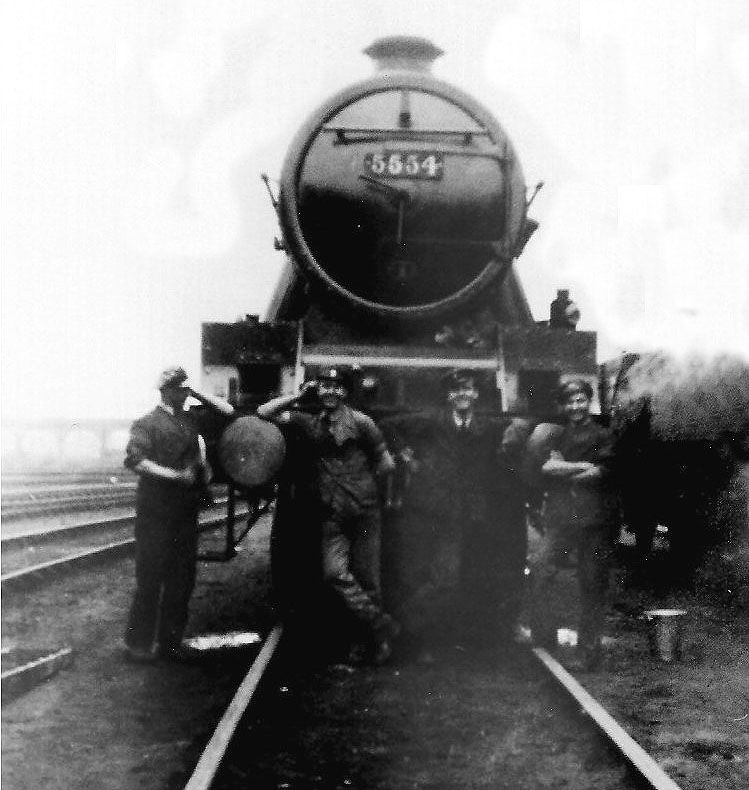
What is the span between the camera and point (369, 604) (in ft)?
18.9

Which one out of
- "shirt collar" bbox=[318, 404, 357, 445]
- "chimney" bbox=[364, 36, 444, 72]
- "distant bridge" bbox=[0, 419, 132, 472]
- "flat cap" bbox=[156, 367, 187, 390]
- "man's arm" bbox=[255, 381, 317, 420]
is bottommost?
"distant bridge" bbox=[0, 419, 132, 472]

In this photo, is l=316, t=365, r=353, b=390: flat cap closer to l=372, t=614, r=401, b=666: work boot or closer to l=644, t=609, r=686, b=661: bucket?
l=372, t=614, r=401, b=666: work boot

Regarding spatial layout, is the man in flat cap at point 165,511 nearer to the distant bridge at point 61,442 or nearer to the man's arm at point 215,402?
the man's arm at point 215,402

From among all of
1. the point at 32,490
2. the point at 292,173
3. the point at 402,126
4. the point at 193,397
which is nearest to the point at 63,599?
the point at 193,397

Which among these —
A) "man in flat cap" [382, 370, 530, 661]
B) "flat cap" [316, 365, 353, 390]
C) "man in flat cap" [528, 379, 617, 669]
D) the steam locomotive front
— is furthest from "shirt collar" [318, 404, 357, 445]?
"man in flat cap" [528, 379, 617, 669]

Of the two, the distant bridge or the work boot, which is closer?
the work boot

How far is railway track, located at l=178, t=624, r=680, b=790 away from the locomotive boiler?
168 cm

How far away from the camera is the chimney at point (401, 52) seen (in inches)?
278

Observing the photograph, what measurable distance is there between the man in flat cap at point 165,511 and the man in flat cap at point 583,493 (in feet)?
6.01

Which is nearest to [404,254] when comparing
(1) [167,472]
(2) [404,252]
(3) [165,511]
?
(2) [404,252]

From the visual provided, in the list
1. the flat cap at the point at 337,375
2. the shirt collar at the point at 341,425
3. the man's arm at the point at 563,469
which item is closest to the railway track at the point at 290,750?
the man's arm at the point at 563,469

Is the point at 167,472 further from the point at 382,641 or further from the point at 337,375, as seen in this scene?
the point at 382,641

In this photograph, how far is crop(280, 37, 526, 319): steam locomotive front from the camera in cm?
612

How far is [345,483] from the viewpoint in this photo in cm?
571
